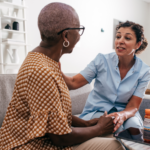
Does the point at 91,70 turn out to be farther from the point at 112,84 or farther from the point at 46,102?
the point at 46,102

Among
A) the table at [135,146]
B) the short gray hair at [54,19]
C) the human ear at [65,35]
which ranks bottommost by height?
the table at [135,146]

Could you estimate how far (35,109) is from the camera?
72 centimetres

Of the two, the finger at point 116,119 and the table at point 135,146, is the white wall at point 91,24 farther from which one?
the table at point 135,146

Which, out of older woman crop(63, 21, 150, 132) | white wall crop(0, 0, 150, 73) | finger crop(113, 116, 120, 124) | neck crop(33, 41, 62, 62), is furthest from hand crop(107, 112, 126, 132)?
white wall crop(0, 0, 150, 73)

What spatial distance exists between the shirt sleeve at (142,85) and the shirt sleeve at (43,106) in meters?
0.81

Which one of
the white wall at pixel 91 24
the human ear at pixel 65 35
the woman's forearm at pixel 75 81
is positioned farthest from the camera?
the white wall at pixel 91 24

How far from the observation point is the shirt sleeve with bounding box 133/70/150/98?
1.35 m

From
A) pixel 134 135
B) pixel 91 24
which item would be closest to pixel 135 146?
pixel 134 135

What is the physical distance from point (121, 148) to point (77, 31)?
0.64 meters

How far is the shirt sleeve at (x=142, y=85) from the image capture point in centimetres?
135

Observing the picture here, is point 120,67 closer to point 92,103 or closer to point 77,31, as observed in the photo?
point 92,103

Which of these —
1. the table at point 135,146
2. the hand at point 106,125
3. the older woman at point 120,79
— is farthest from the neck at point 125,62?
the table at point 135,146

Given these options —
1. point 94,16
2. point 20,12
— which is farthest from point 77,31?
point 94,16

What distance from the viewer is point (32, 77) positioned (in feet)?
2.38
